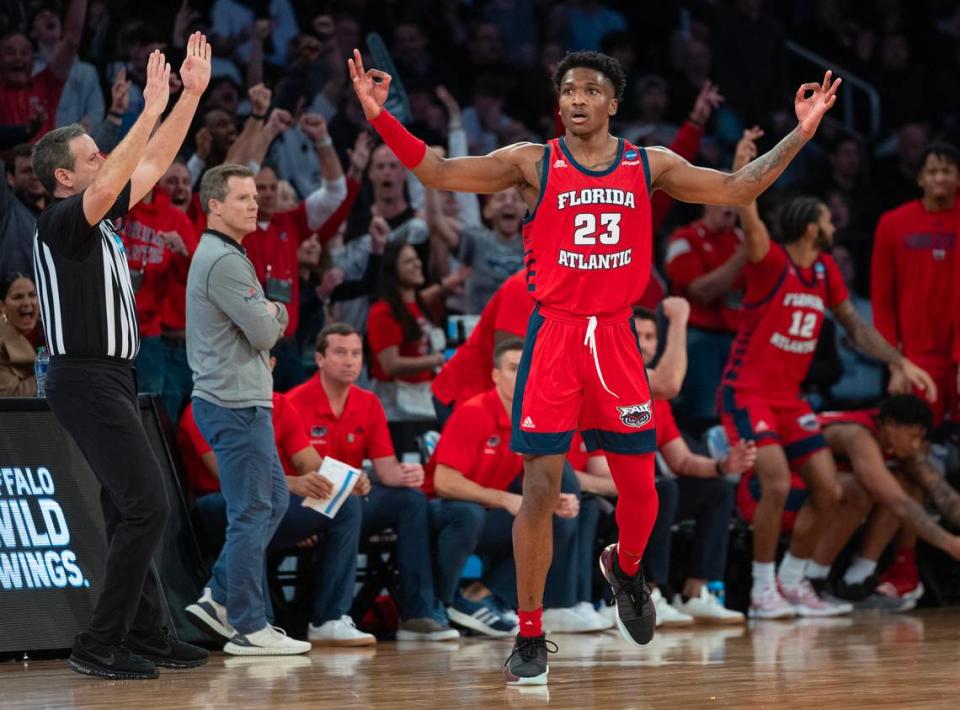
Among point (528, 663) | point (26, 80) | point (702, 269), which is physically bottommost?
point (528, 663)

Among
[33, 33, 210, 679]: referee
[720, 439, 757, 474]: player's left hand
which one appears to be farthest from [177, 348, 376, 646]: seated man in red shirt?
[720, 439, 757, 474]: player's left hand

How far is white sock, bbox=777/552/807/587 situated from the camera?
8.00m

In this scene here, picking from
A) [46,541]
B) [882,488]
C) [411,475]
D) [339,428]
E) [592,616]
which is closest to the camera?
[46,541]

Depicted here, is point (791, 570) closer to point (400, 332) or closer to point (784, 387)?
point (784, 387)

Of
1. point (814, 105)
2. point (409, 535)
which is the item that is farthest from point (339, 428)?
point (814, 105)

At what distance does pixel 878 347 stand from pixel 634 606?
3.59 m

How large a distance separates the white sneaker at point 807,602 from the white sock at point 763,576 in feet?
0.68

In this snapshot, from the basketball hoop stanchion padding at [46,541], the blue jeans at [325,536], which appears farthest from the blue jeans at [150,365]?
the basketball hoop stanchion padding at [46,541]

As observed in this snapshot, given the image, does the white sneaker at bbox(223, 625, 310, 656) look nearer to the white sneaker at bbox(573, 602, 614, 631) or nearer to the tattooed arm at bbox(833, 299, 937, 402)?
the white sneaker at bbox(573, 602, 614, 631)

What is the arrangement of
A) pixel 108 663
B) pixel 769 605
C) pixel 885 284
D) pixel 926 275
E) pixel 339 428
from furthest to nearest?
pixel 885 284, pixel 926 275, pixel 769 605, pixel 339 428, pixel 108 663

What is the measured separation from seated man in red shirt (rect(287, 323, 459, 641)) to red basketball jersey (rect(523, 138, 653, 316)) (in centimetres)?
200

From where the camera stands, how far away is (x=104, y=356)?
5.01 metres

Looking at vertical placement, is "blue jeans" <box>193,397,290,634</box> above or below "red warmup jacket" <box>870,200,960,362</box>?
below

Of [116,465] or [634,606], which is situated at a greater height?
[116,465]
